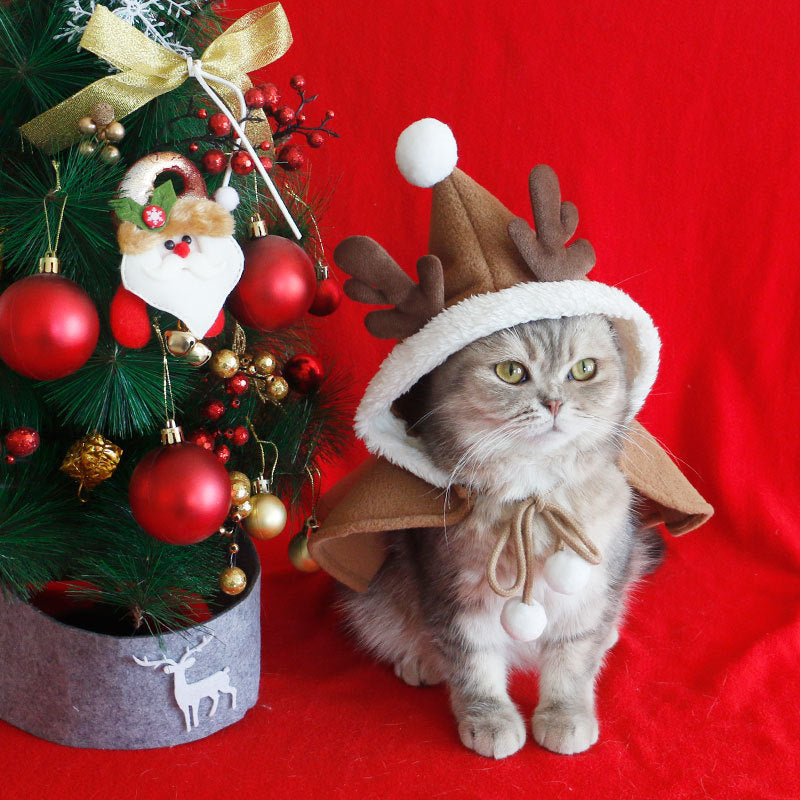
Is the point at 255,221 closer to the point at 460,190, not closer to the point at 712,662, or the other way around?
the point at 460,190

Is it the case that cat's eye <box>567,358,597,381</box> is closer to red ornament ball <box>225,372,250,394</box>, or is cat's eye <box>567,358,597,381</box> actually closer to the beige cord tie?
the beige cord tie

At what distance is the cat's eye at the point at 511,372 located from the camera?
87 centimetres

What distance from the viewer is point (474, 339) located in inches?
33.2

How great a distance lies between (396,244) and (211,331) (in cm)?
55

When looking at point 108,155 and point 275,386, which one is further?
point 275,386

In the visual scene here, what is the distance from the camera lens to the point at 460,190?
0.91 metres

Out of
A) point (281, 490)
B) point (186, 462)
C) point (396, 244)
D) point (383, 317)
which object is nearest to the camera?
point (186, 462)

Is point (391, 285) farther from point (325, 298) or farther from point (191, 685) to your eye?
point (191, 685)

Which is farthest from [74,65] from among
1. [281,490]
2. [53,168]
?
[281,490]

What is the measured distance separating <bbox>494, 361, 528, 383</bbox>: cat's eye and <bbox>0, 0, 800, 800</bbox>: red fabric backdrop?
1.32ft

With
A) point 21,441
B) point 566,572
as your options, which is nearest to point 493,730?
point 566,572

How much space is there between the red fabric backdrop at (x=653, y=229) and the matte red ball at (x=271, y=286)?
18.1 inches

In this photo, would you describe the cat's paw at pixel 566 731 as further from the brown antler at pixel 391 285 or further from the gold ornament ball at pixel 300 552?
the brown antler at pixel 391 285

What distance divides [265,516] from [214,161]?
0.36 metres
